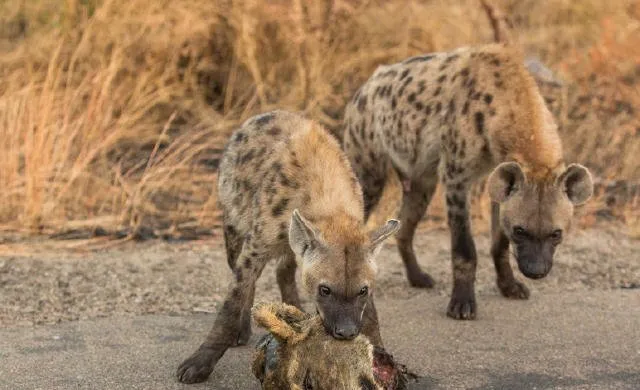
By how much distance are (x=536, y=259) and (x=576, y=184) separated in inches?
15.9

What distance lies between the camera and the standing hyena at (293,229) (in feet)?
11.0

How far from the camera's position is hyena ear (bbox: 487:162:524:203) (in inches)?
173

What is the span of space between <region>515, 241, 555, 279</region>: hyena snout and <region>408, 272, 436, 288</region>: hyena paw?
0.87 m

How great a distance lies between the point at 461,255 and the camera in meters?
4.75

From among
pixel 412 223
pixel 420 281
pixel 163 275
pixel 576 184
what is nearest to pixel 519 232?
pixel 576 184

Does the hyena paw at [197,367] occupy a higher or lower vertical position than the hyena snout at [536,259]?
lower

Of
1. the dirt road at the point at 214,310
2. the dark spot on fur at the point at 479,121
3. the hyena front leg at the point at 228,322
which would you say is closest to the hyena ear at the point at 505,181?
the dark spot on fur at the point at 479,121

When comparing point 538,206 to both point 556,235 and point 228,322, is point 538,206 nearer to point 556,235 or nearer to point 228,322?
point 556,235

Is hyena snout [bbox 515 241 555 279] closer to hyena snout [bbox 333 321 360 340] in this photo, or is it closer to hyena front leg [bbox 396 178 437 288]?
hyena front leg [bbox 396 178 437 288]

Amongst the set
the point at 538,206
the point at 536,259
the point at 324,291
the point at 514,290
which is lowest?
the point at 514,290

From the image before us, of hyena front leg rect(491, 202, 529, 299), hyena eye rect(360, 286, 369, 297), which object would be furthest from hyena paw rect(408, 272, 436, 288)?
hyena eye rect(360, 286, 369, 297)

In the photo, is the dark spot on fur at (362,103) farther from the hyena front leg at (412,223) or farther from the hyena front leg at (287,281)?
the hyena front leg at (287,281)

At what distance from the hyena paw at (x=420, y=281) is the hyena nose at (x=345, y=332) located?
2.03m

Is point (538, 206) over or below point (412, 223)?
over
